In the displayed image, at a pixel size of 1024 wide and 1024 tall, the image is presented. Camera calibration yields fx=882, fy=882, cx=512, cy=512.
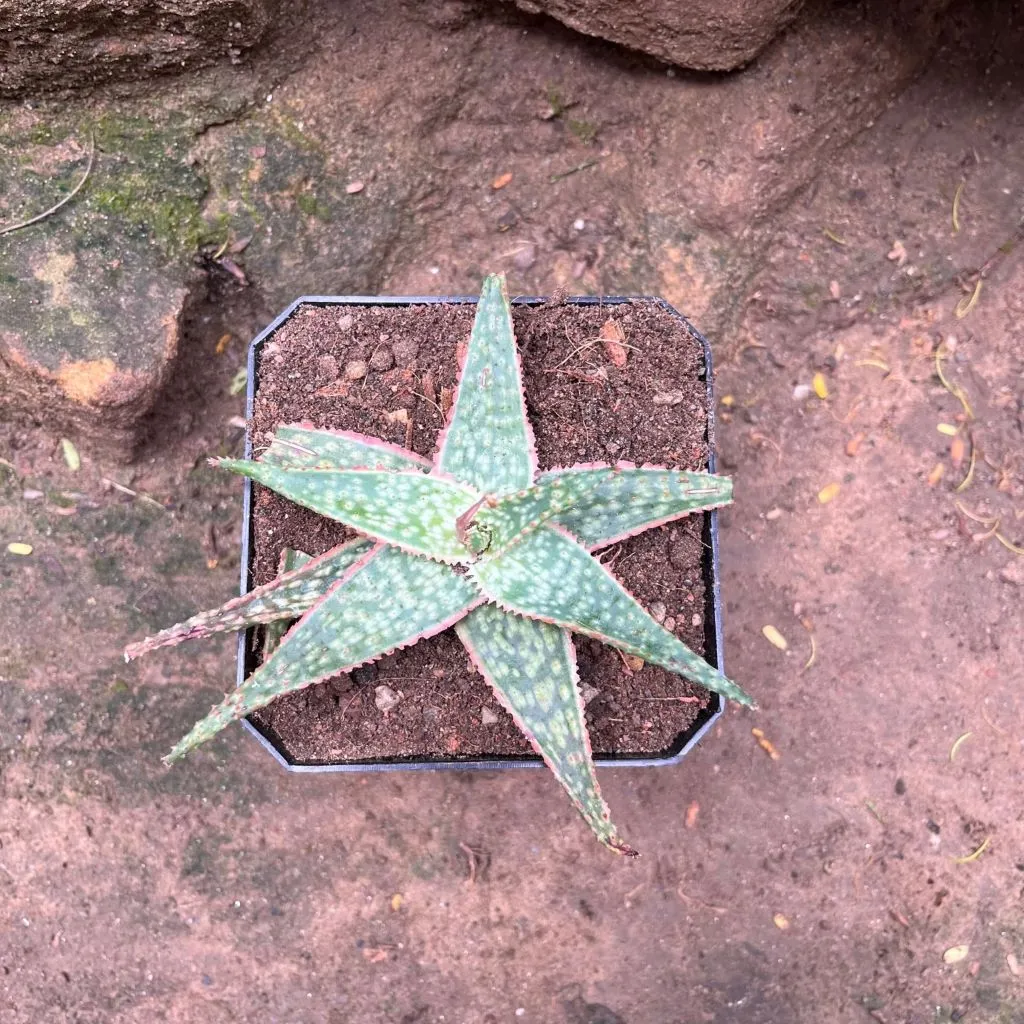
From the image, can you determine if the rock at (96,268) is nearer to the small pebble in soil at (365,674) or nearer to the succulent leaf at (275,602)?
the succulent leaf at (275,602)

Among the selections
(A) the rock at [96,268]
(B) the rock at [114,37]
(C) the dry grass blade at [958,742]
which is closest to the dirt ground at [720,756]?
(C) the dry grass blade at [958,742]

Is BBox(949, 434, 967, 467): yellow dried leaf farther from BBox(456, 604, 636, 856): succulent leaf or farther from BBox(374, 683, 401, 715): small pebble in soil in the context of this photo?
BBox(374, 683, 401, 715): small pebble in soil

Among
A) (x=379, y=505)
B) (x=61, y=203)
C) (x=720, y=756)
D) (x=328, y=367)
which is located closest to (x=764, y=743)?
(x=720, y=756)

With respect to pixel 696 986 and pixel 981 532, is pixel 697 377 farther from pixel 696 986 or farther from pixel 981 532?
pixel 696 986

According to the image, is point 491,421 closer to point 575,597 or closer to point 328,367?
point 575,597

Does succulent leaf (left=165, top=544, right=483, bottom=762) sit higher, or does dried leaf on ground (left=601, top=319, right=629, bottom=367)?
dried leaf on ground (left=601, top=319, right=629, bottom=367)

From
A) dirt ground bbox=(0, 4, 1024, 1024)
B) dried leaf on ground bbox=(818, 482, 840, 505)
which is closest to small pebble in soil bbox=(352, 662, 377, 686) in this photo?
dirt ground bbox=(0, 4, 1024, 1024)
